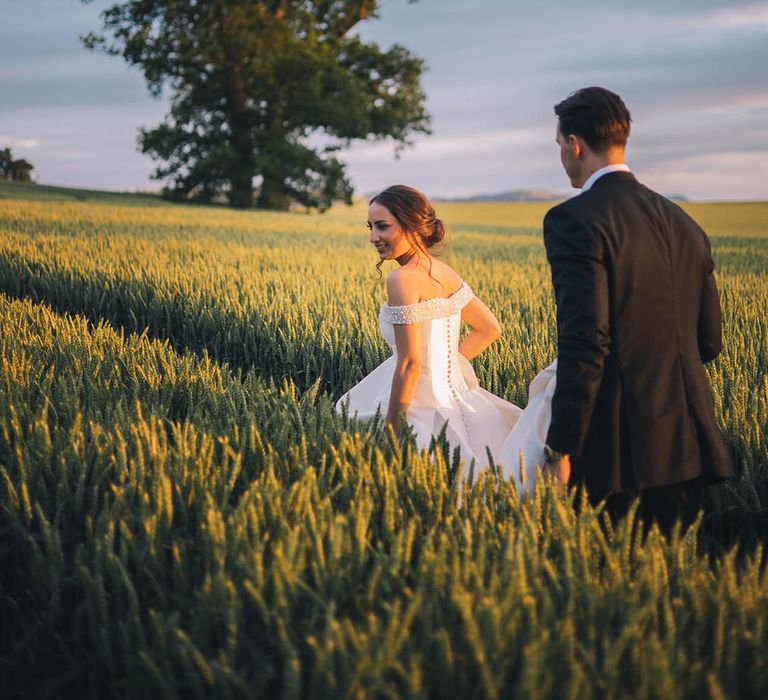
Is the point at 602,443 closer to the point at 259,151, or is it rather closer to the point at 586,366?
the point at 586,366

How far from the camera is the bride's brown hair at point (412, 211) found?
3029 millimetres

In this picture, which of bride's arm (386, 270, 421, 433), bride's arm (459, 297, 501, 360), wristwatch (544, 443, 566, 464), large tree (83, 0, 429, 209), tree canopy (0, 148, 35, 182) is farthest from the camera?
tree canopy (0, 148, 35, 182)

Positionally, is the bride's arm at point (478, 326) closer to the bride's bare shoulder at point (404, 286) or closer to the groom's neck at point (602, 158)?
the bride's bare shoulder at point (404, 286)

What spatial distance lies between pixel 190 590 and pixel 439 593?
23.3 inches

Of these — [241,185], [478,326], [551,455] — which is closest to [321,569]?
[551,455]

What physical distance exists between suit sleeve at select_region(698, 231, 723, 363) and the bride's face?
3.75 ft

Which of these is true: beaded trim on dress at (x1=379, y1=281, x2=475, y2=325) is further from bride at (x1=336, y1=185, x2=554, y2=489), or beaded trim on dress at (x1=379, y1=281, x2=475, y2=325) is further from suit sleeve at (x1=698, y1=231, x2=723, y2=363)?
suit sleeve at (x1=698, y1=231, x2=723, y2=363)

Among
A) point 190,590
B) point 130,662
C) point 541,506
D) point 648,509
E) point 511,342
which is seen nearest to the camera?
point 130,662

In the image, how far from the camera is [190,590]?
1.74 metres

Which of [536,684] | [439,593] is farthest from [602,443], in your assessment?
[536,684]

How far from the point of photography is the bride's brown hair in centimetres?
303

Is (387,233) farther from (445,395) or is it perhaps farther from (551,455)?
(551,455)

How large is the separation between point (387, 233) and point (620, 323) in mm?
1118

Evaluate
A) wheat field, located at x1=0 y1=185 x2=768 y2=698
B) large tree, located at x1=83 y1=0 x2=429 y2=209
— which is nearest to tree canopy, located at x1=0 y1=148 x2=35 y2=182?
large tree, located at x1=83 y1=0 x2=429 y2=209
